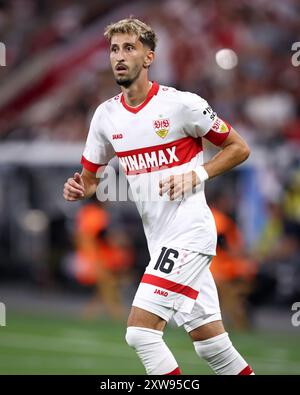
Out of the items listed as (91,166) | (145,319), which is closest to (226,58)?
(91,166)

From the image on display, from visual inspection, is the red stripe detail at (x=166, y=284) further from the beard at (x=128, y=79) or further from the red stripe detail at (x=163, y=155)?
the beard at (x=128, y=79)

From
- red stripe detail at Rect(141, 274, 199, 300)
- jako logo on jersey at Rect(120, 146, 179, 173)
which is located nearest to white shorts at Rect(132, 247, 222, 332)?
red stripe detail at Rect(141, 274, 199, 300)

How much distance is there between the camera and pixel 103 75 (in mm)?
21125

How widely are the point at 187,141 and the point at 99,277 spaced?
10.2 metres

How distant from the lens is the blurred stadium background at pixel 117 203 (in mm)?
16266

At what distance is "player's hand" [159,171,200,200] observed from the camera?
24.4 feet

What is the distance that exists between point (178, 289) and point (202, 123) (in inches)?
46.8

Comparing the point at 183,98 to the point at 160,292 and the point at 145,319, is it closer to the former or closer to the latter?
the point at 160,292

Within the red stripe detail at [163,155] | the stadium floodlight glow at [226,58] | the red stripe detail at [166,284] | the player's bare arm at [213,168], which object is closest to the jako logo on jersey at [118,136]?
the red stripe detail at [163,155]

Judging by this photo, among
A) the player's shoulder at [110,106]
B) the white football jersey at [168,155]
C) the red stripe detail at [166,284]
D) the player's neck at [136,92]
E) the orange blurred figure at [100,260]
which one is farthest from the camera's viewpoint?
the orange blurred figure at [100,260]

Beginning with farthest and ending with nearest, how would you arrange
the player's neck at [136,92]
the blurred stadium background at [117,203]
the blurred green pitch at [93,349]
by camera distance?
the blurred stadium background at [117,203]
the blurred green pitch at [93,349]
the player's neck at [136,92]

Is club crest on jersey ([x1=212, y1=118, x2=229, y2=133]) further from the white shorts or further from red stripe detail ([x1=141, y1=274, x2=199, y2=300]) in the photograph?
red stripe detail ([x1=141, y1=274, x2=199, y2=300])

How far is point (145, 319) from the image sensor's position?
24.3 feet

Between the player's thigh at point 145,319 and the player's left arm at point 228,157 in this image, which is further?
the player's left arm at point 228,157
